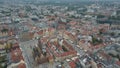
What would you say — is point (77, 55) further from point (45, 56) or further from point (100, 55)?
point (45, 56)

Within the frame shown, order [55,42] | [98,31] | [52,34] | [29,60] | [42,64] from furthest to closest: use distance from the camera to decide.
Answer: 1. [98,31]
2. [52,34]
3. [55,42]
4. [29,60]
5. [42,64]

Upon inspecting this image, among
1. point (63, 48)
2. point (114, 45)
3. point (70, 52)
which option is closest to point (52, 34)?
point (63, 48)

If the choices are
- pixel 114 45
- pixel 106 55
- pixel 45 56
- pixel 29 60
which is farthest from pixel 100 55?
pixel 29 60

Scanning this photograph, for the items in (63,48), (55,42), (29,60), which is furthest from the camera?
(55,42)

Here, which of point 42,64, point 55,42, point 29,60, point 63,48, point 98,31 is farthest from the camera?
point 98,31

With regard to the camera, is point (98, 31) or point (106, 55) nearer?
point (106, 55)

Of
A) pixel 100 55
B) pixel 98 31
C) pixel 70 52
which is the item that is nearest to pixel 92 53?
pixel 100 55

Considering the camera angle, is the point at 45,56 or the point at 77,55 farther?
the point at 77,55

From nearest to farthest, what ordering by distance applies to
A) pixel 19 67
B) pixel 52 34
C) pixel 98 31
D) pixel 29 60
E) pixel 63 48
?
pixel 19 67
pixel 29 60
pixel 63 48
pixel 52 34
pixel 98 31

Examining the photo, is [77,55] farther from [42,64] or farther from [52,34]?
[52,34]
